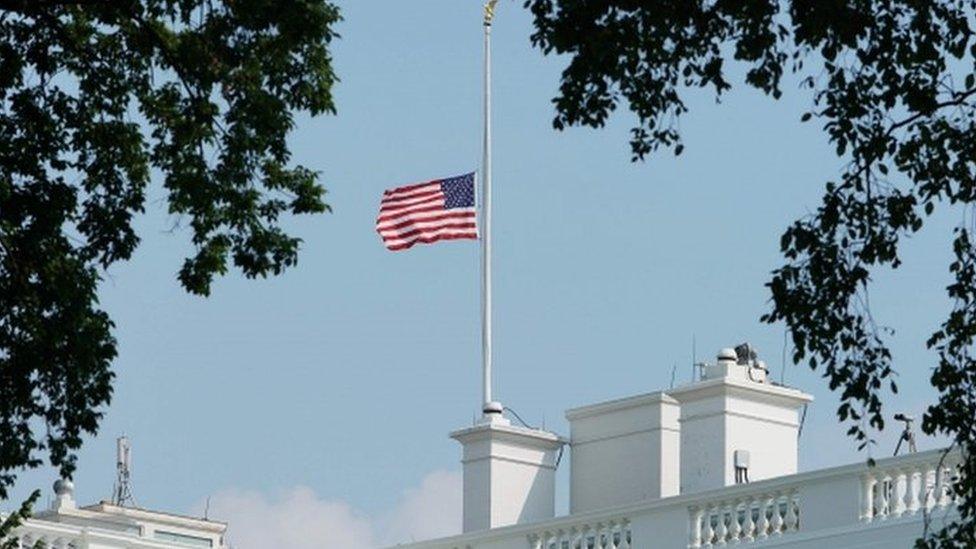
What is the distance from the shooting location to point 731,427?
4097 cm

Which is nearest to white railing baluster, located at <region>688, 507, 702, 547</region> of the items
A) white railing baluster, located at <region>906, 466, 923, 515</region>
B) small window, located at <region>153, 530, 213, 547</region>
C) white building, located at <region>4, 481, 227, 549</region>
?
white railing baluster, located at <region>906, 466, 923, 515</region>

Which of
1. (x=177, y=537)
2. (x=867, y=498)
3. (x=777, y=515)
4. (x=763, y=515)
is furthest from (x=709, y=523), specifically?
(x=177, y=537)

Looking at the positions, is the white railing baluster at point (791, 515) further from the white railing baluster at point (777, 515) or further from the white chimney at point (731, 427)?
the white chimney at point (731, 427)

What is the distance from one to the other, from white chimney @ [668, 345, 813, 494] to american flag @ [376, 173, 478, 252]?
5483 millimetres

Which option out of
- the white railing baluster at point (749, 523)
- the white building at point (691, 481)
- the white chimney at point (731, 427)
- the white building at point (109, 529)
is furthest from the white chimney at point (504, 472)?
the white railing baluster at point (749, 523)

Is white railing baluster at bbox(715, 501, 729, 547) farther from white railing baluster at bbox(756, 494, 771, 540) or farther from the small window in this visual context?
the small window

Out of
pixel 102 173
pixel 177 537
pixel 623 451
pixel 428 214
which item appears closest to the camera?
pixel 102 173

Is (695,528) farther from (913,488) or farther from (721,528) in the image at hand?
(913,488)

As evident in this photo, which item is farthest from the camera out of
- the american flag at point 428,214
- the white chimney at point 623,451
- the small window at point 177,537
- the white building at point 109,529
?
the small window at point 177,537

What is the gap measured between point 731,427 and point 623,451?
6.17ft

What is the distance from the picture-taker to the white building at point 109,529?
40781 millimetres

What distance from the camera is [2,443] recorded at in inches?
1181

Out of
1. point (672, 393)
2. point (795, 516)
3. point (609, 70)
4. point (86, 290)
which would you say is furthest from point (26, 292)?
point (672, 393)

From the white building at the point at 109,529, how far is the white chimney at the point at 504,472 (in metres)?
2.98
